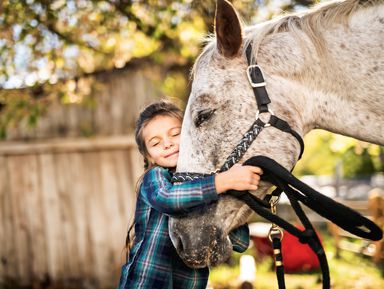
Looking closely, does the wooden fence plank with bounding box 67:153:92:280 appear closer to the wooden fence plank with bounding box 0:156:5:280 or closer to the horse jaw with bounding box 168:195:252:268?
the wooden fence plank with bounding box 0:156:5:280

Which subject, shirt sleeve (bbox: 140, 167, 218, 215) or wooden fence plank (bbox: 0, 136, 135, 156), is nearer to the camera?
shirt sleeve (bbox: 140, 167, 218, 215)

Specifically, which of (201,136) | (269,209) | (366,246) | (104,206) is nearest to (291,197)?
(269,209)

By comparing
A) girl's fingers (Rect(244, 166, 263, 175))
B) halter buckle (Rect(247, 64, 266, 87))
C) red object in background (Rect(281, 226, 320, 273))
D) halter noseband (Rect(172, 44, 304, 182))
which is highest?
halter buckle (Rect(247, 64, 266, 87))

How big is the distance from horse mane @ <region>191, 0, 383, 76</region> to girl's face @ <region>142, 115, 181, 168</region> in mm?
428

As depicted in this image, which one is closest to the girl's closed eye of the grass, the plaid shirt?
the plaid shirt

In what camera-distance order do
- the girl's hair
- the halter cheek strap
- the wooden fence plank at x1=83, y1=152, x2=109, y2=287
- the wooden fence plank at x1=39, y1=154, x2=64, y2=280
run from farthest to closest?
1. the wooden fence plank at x1=39, y1=154, x2=64, y2=280
2. the wooden fence plank at x1=83, y1=152, x2=109, y2=287
3. the girl's hair
4. the halter cheek strap

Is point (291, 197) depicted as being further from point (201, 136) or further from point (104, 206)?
point (104, 206)

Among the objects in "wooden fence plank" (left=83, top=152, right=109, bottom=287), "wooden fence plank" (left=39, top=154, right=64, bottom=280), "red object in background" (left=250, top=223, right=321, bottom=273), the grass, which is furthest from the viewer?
"red object in background" (left=250, top=223, right=321, bottom=273)

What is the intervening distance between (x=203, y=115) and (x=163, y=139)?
0.39m

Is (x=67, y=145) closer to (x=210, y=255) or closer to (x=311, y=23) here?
(x=210, y=255)

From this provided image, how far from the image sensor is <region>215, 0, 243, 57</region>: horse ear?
2043 millimetres

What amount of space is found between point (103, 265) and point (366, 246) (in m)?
4.56

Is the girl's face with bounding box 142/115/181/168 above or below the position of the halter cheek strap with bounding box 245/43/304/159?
below

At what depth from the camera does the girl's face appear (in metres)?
2.49
